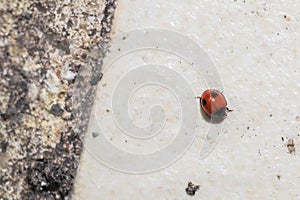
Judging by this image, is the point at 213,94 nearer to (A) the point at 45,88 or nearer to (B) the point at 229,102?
(B) the point at 229,102

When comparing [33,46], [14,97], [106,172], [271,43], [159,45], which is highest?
[271,43]

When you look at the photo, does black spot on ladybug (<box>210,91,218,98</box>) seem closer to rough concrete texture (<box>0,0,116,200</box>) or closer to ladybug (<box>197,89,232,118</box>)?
ladybug (<box>197,89,232,118</box>)

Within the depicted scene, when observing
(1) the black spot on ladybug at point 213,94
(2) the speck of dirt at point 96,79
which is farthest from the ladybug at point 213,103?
(2) the speck of dirt at point 96,79

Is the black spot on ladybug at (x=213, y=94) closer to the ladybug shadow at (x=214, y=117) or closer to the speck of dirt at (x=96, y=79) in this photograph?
the ladybug shadow at (x=214, y=117)

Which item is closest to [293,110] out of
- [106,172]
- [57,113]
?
[106,172]

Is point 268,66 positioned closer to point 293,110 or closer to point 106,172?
point 293,110

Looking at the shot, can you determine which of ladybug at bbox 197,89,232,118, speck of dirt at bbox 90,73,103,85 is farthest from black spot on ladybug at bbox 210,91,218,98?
speck of dirt at bbox 90,73,103,85
